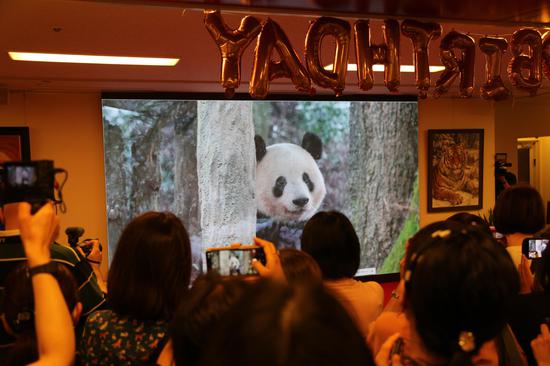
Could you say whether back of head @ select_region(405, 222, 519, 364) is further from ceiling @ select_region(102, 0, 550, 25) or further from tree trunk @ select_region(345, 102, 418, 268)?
tree trunk @ select_region(345, 102, 418, 268)

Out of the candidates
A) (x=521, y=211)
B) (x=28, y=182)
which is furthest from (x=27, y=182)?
(x=521, y=211)

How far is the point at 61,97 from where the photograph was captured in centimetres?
554

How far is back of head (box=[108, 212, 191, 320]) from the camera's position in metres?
1.43

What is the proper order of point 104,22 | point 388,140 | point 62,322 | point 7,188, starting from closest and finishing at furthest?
point 62,322 < point 7,188 < point 104,22 < point 388,140

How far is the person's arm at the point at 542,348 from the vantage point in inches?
55.8

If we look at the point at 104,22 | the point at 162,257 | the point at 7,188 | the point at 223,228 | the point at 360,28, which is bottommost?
the point at 223,228

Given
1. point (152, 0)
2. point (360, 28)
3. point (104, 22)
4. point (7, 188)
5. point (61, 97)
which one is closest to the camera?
point (7, 188)

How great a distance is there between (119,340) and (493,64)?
2.36 metres

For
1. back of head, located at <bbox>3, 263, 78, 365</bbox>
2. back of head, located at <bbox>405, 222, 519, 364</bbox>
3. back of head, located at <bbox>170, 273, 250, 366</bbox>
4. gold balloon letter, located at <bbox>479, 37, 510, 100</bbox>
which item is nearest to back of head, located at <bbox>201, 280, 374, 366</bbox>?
back of head, located at <bbox>170, 273, 250, 366</bbox>

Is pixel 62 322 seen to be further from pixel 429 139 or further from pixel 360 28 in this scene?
pixel 429 139

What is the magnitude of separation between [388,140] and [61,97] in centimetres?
397

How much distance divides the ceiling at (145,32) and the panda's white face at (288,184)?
3.78 feet

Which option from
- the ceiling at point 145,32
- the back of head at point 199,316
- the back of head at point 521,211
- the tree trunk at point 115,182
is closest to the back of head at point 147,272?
the back of head at point 199,316

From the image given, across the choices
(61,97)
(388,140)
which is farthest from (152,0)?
(388,140)
